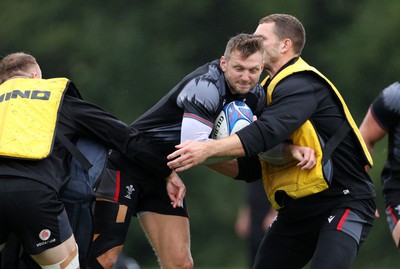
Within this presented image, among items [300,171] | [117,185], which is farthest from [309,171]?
[117,185]

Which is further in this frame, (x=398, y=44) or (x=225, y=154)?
(x=398, y=44)

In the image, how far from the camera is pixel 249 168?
6.18 meters

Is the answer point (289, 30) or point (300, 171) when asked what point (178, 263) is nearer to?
point (300, 171)

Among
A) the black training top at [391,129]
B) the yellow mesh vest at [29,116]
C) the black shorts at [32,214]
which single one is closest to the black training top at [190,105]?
the yellow mesh vest at [29,116]

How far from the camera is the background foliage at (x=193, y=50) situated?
14.0 metres

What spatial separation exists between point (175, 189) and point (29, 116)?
108 centimetres

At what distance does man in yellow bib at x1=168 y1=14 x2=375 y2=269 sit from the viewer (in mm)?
5320

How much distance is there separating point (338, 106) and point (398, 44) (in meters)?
9.56

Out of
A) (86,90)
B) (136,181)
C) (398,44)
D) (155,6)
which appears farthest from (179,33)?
(136,181)

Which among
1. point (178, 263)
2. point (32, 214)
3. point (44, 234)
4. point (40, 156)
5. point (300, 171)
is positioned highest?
point (40, 156)

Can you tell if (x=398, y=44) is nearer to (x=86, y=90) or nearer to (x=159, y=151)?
(x=86, y=90)

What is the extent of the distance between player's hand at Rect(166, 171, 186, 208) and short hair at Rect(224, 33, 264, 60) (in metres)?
0.79

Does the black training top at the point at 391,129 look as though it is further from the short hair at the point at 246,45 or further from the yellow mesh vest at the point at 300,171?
the short hair at the point at 246,45

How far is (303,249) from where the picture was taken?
5.69 metres
